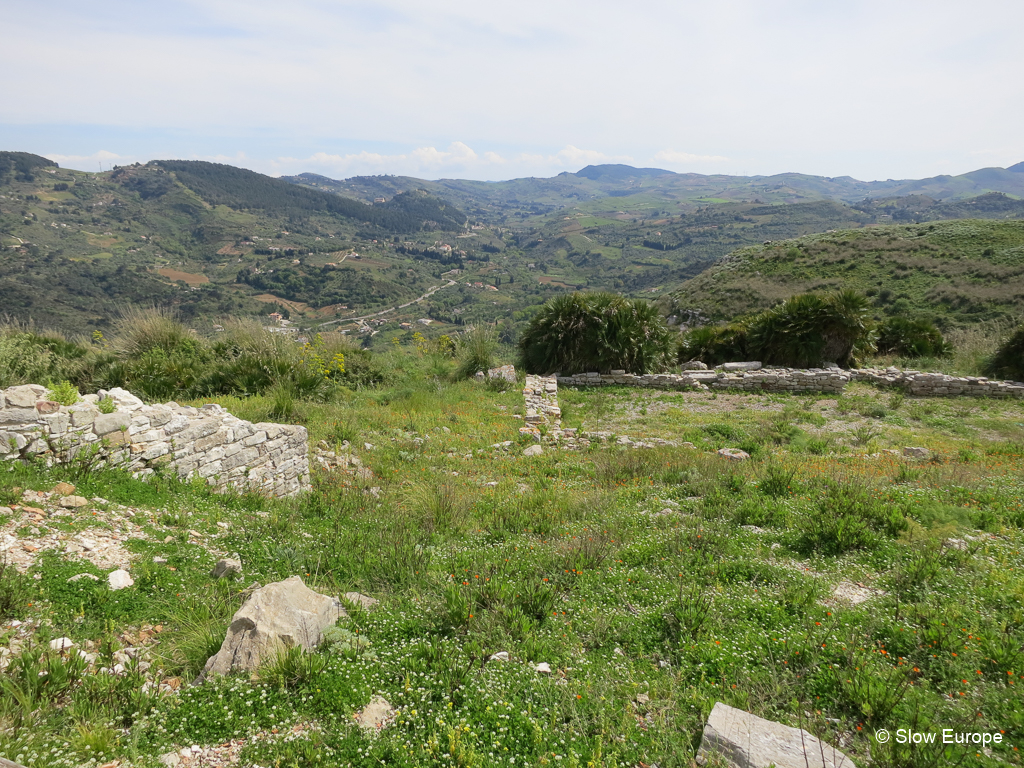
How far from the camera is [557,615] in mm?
3539

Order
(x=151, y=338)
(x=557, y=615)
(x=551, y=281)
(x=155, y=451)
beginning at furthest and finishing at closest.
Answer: (x=551, y=281) < (x=151, y=338) < (x=155, y=451) < (x=557, y=615)

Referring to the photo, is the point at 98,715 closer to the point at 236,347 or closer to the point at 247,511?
the point at 247,511

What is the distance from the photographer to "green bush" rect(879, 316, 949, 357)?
1590cm

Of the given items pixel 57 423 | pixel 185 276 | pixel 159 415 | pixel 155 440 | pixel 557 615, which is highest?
pixel 185 276

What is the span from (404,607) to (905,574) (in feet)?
13.3

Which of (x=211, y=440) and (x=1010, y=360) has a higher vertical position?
(x=211, y=440)

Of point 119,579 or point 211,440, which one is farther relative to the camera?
point 211,440

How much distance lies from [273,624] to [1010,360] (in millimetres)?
19175

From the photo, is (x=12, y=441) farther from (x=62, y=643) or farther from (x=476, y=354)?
(x=476, y=354)

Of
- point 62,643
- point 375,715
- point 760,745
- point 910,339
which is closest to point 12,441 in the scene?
point 62,643

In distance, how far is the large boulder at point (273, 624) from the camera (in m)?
2.80

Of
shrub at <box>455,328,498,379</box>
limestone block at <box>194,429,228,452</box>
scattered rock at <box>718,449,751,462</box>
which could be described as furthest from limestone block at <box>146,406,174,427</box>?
shrub at <box>455,328,498,379</box>

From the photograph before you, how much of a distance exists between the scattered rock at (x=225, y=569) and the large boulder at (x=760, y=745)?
3.67 m

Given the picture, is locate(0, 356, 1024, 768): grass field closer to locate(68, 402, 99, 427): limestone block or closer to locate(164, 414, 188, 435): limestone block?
locate(68, 402, 99, 427): limestone block
